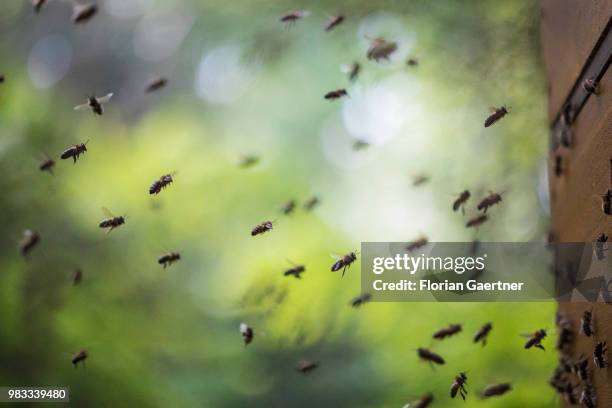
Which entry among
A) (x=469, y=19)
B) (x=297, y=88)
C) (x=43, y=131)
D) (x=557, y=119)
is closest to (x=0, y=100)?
(x=43, y=131)

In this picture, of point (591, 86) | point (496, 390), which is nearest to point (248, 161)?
point (496, 390)

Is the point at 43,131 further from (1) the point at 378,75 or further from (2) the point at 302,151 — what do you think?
(1) the point at 378,75

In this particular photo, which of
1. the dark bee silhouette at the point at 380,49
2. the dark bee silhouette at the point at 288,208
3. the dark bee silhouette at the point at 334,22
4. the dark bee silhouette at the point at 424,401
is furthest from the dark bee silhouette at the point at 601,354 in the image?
the dark bee silhouette at the point at 334,22

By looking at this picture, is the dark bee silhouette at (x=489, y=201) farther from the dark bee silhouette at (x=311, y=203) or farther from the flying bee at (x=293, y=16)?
the flying bee at (x=293, y=16)

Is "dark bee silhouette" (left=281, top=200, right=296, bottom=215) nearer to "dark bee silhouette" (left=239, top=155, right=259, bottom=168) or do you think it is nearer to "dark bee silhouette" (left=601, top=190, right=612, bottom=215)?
"dark bee silhouette" (left=239, top=155, right=259, bottom=168)

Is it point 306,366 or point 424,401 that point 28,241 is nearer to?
point 306,366
